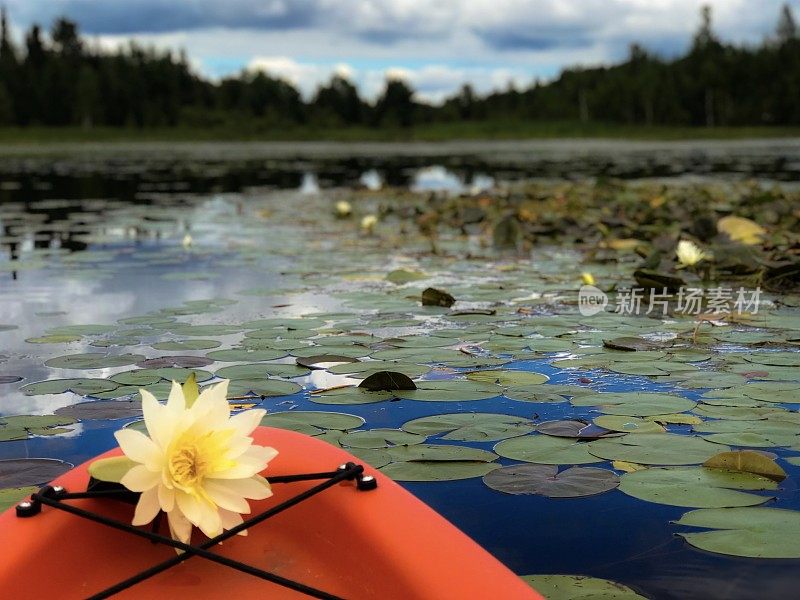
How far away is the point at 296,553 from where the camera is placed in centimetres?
133

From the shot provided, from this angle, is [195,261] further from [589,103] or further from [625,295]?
[589,103]

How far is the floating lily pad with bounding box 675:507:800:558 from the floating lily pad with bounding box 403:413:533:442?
546mm

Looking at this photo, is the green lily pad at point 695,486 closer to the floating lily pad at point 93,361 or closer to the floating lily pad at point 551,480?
the floating lily pad at point 551,480

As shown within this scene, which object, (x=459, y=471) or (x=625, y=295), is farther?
(x=625, y=295)

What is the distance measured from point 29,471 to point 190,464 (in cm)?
88

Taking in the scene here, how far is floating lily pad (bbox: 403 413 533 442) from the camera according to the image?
6.94ft

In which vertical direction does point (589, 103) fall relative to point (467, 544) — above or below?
above

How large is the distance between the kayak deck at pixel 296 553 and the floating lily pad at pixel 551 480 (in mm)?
512

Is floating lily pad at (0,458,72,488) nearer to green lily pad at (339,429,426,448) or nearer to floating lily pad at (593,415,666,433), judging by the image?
green lily pad at (339,429,426,448)

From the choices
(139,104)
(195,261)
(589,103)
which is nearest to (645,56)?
(589,103)

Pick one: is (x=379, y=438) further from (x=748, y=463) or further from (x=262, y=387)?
(x=748, y=463)

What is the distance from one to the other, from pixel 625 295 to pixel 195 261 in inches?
98.0

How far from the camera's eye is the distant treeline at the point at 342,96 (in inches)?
1935

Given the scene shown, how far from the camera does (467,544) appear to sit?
125 centimetres
